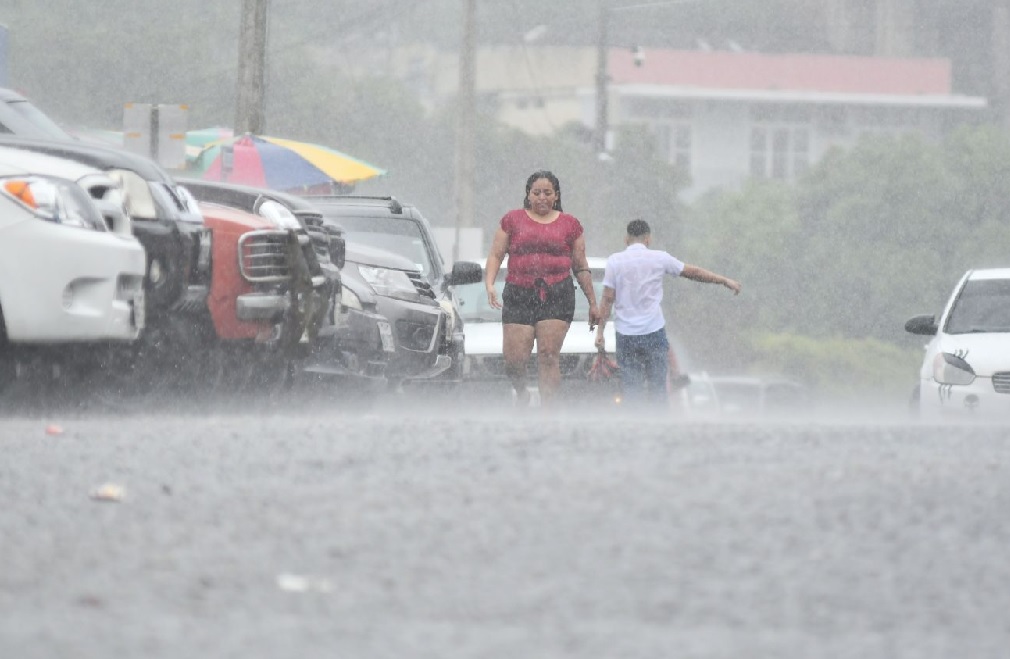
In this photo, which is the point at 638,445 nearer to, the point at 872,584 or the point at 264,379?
the point at 872,584

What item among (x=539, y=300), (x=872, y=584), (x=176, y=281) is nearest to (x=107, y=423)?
(x=176, y=281)

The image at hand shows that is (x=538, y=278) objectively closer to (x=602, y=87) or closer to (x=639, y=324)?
(x=639, y=324)

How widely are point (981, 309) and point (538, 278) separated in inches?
188

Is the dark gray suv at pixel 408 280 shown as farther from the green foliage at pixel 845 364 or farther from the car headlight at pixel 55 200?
the green foliage at pixel 845 364

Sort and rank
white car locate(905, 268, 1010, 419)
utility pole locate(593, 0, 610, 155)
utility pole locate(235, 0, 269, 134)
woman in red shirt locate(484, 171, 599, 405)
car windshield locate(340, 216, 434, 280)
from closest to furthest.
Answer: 1. woman in red shirt locate(484, 171, 599, 405)
2. white car locate(905, 268, 1010, 419)
3. car windshield locate(340, 216, 434, 280)
4. utility pole locate(235, 0, 269, 134)
5. utility pole locate(593, 0, 610, 155)

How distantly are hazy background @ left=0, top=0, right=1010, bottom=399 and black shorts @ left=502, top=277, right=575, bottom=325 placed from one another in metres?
35.0

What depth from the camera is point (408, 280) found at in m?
12.8

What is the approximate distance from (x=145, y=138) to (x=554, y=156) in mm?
45776

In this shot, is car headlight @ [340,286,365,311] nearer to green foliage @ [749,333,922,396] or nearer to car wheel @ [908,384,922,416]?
car wheel @ [908,384,922,416]

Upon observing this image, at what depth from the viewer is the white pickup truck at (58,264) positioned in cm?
836

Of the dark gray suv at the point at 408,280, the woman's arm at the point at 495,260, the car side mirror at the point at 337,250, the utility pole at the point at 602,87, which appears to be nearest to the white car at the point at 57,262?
the car side mirror at the point at 337,250

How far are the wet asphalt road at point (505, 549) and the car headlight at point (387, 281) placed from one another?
5071mm

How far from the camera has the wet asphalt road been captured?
14.3 feet

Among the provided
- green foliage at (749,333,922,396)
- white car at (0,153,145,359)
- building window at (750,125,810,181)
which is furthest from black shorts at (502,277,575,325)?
building window at (750,125,810,181)
